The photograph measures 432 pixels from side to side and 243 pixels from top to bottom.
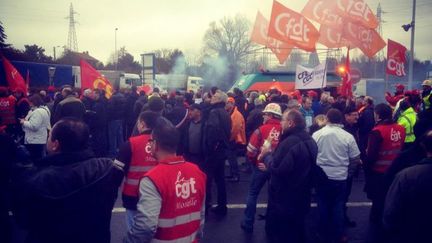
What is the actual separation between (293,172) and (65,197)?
277 cm

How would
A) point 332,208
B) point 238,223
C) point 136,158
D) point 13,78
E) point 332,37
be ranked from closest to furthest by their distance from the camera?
point 136,158
point 332,208
point 238,223
point 13,78
point 332,37

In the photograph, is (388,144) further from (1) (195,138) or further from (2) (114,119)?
(2) (114,119)

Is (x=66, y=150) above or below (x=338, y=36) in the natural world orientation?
below

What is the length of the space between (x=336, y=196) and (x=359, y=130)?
4.58m

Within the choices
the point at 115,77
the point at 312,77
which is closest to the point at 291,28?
the point at 312,77

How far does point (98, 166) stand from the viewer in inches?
113

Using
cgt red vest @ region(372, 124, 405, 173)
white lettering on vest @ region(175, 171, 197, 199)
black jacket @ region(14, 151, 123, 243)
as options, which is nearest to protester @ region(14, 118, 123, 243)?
black jacket @ region(14, 151, 123, 243)

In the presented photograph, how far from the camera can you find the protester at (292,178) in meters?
4.59

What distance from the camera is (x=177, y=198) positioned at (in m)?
2.91

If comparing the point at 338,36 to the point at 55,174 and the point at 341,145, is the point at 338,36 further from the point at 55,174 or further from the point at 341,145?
the point at 55,174

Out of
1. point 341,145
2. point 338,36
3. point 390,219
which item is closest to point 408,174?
point 390,219

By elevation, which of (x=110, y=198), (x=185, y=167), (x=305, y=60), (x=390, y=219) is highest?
(x=305, y=60)

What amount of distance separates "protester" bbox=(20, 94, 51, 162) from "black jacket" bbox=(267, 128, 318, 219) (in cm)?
589

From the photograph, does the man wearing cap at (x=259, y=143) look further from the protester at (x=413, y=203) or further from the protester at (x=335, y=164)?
the protester at (x=413, y=203)
